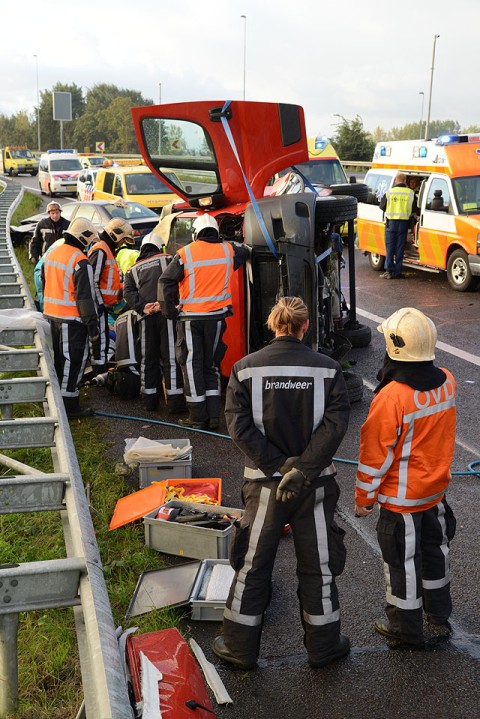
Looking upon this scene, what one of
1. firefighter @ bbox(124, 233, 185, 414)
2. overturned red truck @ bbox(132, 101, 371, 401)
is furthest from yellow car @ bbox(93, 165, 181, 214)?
firefighter @ bbox(124, 233, 185, 414)

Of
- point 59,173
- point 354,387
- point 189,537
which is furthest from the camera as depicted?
point 59,173

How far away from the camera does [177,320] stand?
758 centimetres

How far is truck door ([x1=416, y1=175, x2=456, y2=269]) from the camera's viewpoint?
1372 centimetres

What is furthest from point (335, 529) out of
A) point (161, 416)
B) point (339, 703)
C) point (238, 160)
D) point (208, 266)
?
point (238, 160)

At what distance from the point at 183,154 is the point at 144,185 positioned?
518 inches

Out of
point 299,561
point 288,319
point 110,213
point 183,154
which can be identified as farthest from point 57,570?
point 110,213

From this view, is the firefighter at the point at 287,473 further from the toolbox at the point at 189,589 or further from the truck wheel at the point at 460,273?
the truck wheel at the point at 460,273

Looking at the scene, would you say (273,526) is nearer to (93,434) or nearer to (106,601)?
(106,601)

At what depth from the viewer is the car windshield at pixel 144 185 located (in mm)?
21266

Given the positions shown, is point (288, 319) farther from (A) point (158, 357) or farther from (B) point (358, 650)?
(A) point (158, 357)

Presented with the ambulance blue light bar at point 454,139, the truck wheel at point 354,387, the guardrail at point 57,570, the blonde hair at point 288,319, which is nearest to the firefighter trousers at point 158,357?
the truck wheel at point 354,387

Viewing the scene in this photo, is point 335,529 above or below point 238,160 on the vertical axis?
below

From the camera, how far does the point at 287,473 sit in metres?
3.86

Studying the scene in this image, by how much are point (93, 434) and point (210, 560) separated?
117 inches
